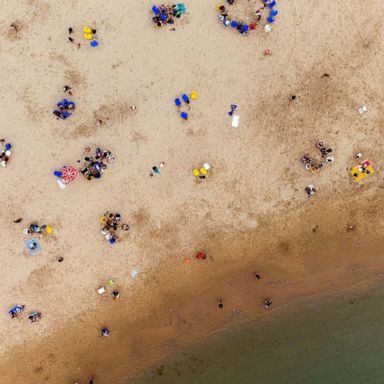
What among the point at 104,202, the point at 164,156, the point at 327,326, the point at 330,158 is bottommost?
the point at 327,326

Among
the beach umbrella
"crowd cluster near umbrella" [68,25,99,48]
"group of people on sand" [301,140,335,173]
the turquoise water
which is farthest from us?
the turquoise water

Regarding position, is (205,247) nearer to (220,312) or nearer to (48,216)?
(220,312)

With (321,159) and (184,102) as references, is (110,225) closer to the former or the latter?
(184,102)

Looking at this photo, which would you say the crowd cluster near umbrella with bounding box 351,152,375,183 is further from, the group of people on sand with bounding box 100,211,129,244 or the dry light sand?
the group of people on sand with bounding box 100,211,129,244

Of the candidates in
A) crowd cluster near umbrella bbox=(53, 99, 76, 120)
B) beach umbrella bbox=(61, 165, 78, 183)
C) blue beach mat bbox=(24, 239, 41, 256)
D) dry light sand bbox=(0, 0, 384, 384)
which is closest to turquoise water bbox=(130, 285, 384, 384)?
dry light sand bbox=(0, 0, 384, 384)

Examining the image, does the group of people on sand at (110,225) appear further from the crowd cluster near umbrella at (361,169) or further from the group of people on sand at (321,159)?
the crowd cluster near umbrella at (361,169)

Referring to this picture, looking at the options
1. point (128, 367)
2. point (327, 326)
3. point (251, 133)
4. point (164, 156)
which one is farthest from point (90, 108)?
point (327, 326)
